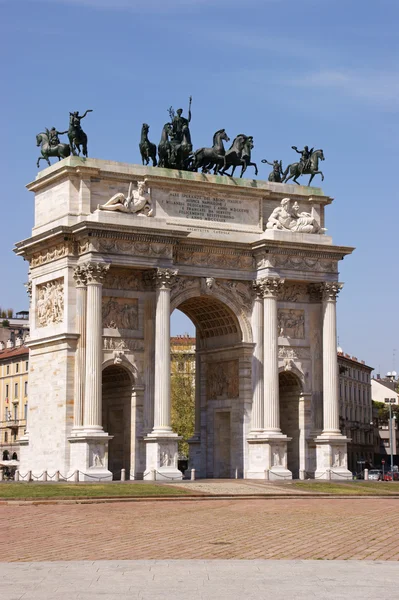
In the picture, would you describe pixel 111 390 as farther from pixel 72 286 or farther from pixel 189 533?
pixel 189 533

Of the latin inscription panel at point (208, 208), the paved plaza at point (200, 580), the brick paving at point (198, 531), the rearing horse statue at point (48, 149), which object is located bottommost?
the paved plaza at point (200, 580)

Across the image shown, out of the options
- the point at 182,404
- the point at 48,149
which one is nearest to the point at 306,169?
the point at 48,149

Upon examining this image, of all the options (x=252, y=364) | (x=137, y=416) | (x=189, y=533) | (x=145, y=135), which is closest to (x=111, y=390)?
(x=137, y=416)

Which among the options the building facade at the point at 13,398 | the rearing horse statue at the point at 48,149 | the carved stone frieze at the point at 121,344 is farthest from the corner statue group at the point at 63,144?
the building facade at the point at 13,398

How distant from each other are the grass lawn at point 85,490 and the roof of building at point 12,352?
69.7 metres

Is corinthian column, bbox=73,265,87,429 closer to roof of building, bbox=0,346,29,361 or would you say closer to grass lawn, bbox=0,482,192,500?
grass lawn, bbox=0,482,192,500

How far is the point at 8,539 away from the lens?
2775 cm

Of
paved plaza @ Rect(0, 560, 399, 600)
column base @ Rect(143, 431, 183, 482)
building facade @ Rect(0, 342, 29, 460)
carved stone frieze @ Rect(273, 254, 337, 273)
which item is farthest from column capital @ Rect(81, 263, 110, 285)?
building facade @ Rect(0, 342, 29, 460)

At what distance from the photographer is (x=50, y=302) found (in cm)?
6194

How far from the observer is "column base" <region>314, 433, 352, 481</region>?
6475 centimetres

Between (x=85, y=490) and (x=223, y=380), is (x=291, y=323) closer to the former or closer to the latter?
(x=223, y=380)

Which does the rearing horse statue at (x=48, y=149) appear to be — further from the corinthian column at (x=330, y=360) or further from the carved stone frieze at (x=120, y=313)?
the corinthian column at (x=330, y=360)

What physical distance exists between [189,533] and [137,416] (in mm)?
31980

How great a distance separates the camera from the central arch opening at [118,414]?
61938 millimetres
